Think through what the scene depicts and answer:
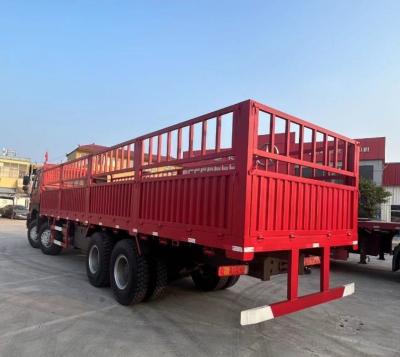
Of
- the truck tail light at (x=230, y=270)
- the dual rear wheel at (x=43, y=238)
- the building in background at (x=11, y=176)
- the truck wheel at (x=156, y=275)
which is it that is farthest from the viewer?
the building in background at (x=11, y=176)

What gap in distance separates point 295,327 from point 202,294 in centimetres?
215

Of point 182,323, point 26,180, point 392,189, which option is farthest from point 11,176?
point 182,323

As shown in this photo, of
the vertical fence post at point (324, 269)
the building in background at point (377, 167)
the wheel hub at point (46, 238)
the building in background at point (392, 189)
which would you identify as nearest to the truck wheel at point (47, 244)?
the wheel hub at point (46, 238)

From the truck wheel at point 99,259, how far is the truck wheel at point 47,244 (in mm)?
4102

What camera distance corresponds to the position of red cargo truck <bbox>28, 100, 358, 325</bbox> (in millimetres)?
4344

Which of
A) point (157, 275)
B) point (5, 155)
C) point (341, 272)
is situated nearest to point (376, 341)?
point (157, 275)

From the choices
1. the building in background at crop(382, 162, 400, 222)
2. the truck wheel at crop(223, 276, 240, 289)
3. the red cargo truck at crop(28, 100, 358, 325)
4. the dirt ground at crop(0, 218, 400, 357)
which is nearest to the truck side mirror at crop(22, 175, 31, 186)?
the dirt ground at crop(0, 218, 400, 357)

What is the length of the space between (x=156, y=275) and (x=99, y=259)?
1.73 m

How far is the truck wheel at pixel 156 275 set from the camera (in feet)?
19.9

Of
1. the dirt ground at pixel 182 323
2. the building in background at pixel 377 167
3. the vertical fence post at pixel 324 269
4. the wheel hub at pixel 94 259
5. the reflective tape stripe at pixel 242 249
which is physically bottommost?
the dirt ground at pixel 182 323

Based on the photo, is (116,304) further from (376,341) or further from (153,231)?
(376,341)

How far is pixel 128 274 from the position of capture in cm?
617

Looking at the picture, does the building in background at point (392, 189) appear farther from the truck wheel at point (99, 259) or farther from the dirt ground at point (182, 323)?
the truck wheel at point (99, 259)

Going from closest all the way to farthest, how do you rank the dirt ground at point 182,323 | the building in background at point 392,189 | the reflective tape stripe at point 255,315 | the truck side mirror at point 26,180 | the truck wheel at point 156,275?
the reflective tape stripe at point 255,315
the dirt ground at point 182,323
the truck wheel at point 156,275
the truck side mirror at point 26,180
the building in background at point 392,189
